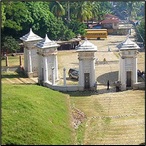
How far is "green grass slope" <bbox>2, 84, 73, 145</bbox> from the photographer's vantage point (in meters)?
17.5

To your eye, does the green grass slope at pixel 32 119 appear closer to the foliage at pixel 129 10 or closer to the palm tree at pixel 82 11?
the palm tree at pixel 82 11

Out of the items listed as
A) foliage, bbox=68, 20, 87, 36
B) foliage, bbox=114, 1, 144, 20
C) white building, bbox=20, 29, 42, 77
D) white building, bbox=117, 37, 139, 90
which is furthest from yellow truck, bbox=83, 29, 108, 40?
foliage, bbox=114, 1, 144, 20

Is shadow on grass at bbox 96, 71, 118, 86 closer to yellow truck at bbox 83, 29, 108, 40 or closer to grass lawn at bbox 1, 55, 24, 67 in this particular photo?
grass lawn at bbox 1, 55, 24, 67

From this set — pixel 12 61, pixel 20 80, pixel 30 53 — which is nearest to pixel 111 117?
pixel 20 80

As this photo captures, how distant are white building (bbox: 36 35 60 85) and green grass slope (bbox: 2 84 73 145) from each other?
675cm

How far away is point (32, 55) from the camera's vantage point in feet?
113

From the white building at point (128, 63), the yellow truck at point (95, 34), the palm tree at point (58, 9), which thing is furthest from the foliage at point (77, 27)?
the white building at point (128, 63)

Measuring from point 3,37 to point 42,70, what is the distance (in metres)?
13.2

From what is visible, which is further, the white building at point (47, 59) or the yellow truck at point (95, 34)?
the yellow truck at point (95, 34)

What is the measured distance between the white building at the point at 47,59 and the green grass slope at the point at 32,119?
6.75 m

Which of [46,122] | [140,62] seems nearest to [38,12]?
[140,62]

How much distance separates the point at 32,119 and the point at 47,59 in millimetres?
12567

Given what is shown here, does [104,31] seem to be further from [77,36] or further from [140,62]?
[140,62]

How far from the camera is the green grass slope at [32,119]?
17.5 metres
